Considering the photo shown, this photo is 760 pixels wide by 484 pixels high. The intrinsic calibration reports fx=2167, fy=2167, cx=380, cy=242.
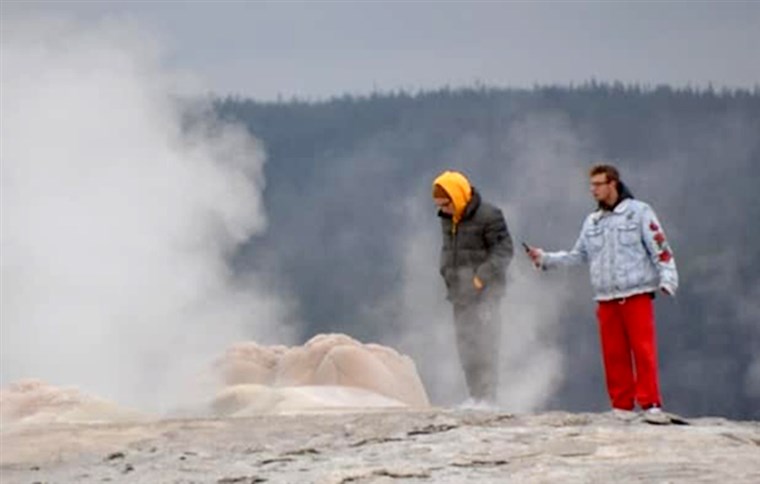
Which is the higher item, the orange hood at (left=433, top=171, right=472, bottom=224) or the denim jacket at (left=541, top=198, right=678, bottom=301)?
the orange hood at (left=433, top=171, right=472, bottom=224)

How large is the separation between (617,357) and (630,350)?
4.2 inches

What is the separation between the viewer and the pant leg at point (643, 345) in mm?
12367

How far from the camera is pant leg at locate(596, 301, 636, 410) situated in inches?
496

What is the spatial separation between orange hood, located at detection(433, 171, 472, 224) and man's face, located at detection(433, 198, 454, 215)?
26mm

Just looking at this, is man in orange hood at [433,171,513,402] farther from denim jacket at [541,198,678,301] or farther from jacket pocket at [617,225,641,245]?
jacket pocket at [617,225,641,245]

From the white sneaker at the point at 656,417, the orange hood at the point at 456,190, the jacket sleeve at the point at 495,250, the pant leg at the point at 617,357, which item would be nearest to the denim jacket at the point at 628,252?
the pant leg at the point at 617,357

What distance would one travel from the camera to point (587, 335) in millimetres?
22891

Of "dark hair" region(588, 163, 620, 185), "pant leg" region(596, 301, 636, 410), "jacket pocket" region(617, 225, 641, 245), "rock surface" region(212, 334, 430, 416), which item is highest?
"dark hair" region(588, 163, 620, 185)

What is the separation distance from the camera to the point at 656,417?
11891 mm

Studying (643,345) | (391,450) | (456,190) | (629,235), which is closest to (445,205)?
(456,190)

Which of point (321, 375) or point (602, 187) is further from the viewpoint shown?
point (321, 375)

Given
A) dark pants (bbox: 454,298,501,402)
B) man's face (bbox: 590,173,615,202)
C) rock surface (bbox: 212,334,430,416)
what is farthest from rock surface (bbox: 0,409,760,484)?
rock surface (bbox: 212,334,430,416)

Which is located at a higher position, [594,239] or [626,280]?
[594,239]

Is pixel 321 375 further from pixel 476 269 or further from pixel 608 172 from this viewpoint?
pixel 608 172
